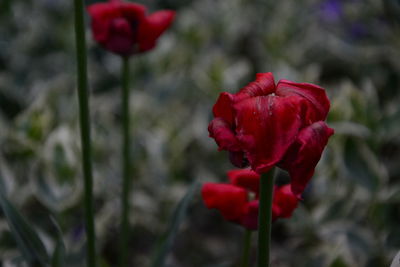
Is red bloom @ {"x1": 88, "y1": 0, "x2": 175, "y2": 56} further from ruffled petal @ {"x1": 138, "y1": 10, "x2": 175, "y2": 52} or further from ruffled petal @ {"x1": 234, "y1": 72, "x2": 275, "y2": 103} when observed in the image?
ruffled petal @ {"x1": 234, "y1": 72, "x2": 275, "y2": 103}

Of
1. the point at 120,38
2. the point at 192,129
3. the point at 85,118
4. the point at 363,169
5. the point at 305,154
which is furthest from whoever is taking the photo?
the point at 192,129

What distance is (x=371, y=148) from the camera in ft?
3.98

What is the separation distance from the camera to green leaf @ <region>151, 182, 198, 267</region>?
67 cm

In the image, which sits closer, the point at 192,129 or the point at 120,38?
the point at 120,38

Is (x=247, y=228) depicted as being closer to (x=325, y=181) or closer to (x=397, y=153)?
(x=325, y=181)

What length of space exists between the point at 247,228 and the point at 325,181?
0.63 m

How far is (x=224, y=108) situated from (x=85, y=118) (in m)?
0.18

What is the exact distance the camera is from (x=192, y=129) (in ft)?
4.84

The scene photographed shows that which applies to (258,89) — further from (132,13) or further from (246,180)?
(132,13)

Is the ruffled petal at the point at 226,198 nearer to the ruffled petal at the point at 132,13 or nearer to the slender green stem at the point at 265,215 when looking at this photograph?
the slender green stem at the point at 265,215

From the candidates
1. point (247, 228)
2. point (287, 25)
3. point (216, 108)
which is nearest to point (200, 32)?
point (287, 25)

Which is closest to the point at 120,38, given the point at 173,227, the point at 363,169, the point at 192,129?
the point at 173,227

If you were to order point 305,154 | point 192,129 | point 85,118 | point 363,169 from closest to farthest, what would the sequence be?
1. point 305,154
2. point 85,118
3. point 363,169
4. point 192,129

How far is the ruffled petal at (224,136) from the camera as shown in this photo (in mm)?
438
